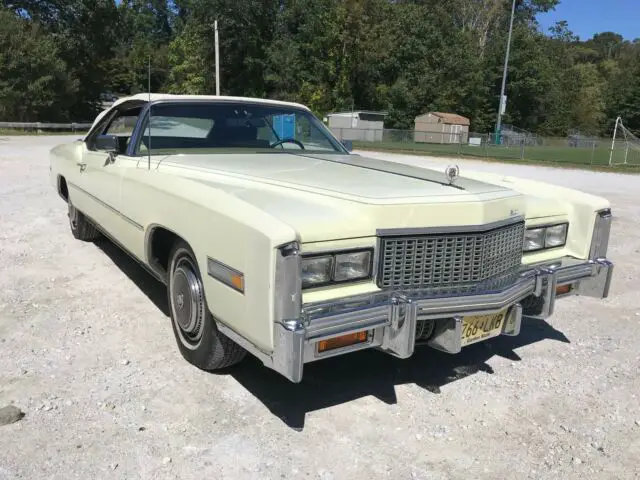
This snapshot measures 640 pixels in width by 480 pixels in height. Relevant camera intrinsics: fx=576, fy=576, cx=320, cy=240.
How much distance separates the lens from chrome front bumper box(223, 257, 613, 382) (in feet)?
8.16

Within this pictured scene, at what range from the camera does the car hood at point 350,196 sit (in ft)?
9.02

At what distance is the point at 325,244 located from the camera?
2652mm

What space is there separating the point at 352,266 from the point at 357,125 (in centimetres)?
4213

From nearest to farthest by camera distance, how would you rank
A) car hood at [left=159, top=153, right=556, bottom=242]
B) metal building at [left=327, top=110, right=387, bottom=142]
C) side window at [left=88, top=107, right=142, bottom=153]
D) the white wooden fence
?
car hood at [left=159, top=153, right=556, bottom=242] < side window at [left=88, top=107, right=142, bottom=153] < the white wooden fence < metal building at [left=327, top=110, right=387, bottom=142]

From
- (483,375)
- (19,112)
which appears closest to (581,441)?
(483,375)

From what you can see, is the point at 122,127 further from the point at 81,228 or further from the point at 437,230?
the point at 437,230

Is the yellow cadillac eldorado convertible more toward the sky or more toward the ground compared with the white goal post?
more toward the sky

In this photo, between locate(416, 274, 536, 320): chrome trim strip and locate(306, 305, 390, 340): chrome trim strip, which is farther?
locate(416, 274, 536, 320): chrome trim strip

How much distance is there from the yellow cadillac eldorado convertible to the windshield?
0.05 ft

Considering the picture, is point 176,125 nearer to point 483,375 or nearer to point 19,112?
point 483,375

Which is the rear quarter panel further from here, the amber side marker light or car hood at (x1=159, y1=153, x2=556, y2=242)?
the amber side marker light

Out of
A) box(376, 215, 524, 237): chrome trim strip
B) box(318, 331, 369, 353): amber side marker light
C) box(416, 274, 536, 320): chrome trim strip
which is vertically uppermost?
box(376, 215, 524, 237): chrome trim strip

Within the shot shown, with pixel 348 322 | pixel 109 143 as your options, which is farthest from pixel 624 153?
pixel 348 322

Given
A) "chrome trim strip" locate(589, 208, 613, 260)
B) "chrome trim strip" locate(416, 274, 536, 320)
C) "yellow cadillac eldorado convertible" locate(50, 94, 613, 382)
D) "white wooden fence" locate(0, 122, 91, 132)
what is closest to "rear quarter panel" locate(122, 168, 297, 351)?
"yellow cadillac eldorado convertible" locate(50, 94, 613, 382)
